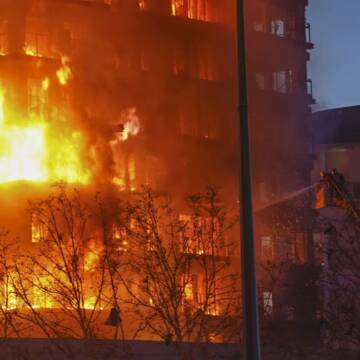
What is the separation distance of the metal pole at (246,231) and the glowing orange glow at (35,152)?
22372 millimetres

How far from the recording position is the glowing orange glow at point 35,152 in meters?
34.1

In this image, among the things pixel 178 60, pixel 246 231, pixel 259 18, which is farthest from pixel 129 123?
pixel 246 231

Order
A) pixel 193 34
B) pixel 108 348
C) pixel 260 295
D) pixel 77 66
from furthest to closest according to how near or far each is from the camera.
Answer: pixel 193 34
pixel 77 66
pixel 260 295
pixel 108 348

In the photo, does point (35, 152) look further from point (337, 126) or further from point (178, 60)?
point (337, 126)

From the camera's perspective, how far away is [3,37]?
113 ft

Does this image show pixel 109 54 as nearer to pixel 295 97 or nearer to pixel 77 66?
pixel 77 66

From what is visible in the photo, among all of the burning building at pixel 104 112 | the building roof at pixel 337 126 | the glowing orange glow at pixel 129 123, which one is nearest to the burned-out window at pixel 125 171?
the burning building at pixel 104 112

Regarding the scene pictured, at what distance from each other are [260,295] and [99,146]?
1162cm

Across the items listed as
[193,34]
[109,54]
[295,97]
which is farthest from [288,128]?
[109,54]

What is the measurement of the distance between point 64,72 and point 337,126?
21371 mm

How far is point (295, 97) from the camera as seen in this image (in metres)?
47.3

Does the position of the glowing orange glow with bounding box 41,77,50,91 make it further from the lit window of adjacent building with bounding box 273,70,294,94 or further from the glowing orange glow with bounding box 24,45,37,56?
the lit window of adjacent building with bounding box 273,70,294,94

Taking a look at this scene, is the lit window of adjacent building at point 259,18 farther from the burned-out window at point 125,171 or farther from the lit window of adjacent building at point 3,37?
the lit window of adjacent building at point 3,37

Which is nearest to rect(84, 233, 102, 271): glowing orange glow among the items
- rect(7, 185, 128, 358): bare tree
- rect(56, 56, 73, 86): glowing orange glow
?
rect(7, 185, 128, 358): bare tree
